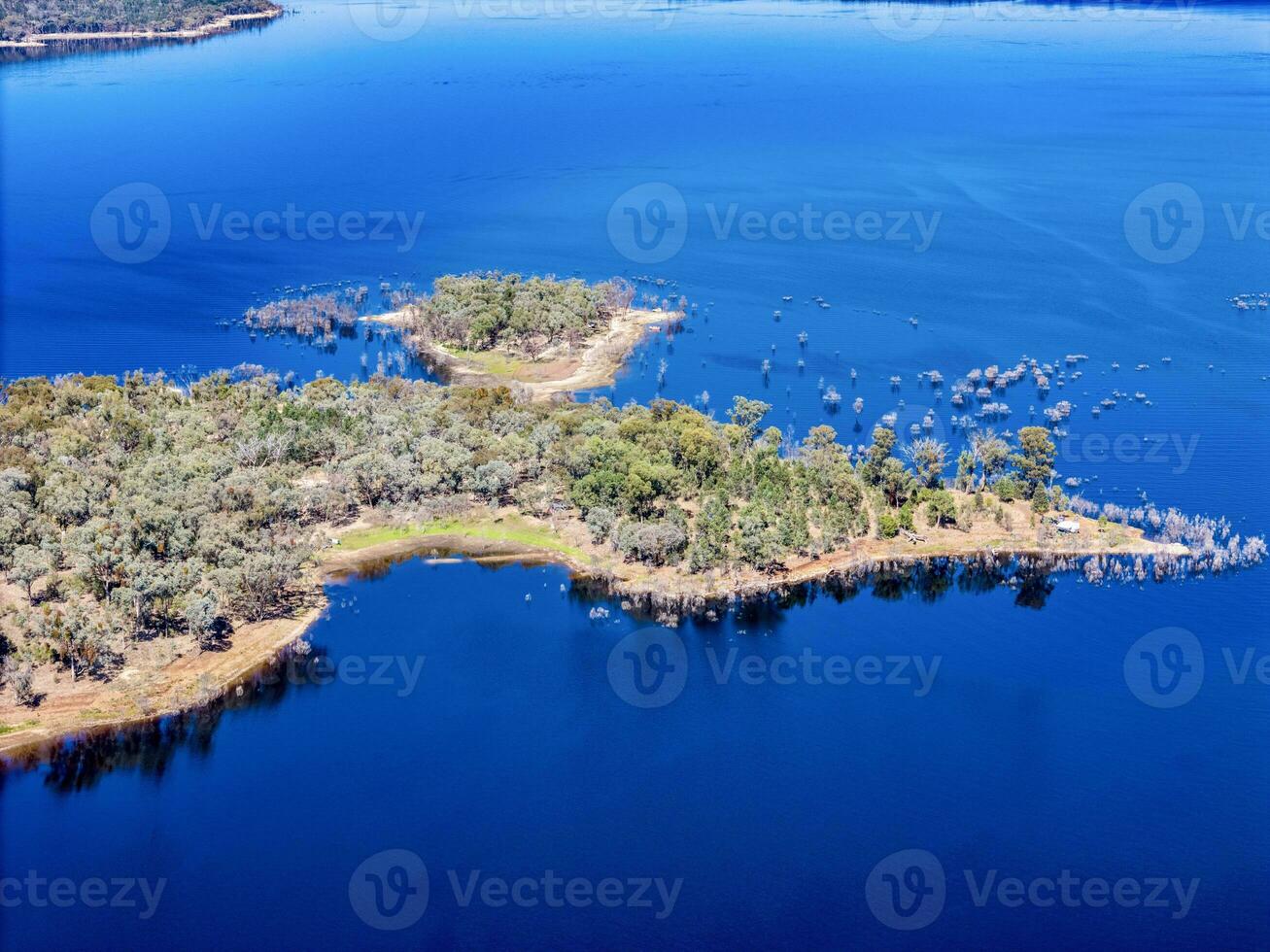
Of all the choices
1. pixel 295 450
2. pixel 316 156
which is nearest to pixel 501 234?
pixel 316 156

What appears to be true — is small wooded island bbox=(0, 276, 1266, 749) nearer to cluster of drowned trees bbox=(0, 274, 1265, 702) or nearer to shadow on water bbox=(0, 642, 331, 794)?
cluster of drowned trees bbox=(0, 274, 1265, 702)

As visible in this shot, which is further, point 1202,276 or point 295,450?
point 1202,276

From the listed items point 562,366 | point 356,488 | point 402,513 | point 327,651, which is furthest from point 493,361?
point 327,651

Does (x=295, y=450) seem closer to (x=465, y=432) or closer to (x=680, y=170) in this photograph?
(x=465, y=432)

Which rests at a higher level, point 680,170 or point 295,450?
point 680,170

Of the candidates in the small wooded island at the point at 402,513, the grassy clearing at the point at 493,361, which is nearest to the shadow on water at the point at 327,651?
the small wooded island at the point at 402,513

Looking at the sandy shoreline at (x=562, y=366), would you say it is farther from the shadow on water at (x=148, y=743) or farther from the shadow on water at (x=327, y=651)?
the shadow on water at (x=148, y=743)

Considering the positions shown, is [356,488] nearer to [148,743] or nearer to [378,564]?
[378,564]
